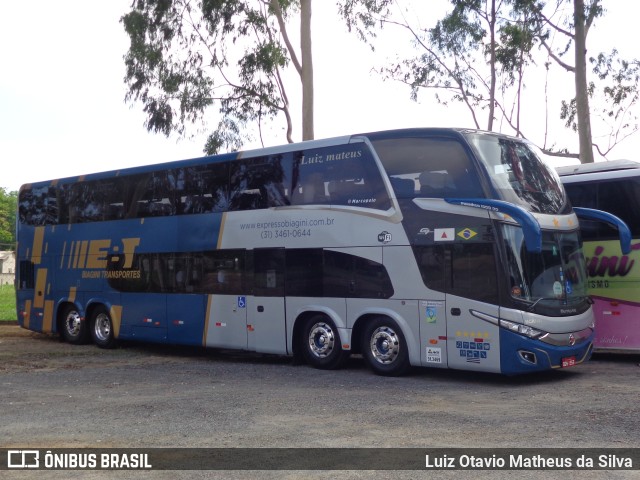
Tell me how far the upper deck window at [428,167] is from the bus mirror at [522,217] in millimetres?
171

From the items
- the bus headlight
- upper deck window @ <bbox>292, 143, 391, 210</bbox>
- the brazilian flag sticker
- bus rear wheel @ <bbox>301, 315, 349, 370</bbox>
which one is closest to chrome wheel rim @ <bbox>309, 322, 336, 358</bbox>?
bus rear wheel @ <bbox>301, 315, 349, 370</bbox>

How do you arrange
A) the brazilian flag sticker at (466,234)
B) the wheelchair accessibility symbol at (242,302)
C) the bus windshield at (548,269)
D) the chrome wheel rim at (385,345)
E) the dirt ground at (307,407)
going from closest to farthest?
the dirt ground at (307,407), the bus windshield at (548,269), the brazilian flag sticker at (466,234), the chrome wheel rim at (385,345), the wheelchair accessibility symbol at (242,302)

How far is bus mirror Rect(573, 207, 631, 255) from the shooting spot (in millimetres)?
14344

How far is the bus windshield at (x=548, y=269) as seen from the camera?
12.8m

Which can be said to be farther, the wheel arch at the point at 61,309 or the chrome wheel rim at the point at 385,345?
the wheel arch at the point at 61,309

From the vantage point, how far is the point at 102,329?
20.1 m

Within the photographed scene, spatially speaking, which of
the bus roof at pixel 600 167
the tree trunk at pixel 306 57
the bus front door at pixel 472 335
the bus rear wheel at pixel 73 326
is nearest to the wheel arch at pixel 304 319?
the bus front door at pixel 472 335

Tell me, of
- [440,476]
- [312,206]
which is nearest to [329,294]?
[312,206]

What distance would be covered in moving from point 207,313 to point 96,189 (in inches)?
180

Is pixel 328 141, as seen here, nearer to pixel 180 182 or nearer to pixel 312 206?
pixel 312 206

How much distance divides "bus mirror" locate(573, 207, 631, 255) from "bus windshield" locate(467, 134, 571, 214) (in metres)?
0.99

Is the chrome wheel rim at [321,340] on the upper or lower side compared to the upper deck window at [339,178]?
lower

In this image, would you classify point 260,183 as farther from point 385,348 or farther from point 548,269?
point 548,269

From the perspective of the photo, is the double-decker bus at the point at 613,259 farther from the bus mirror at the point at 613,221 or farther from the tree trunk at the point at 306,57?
the tree trunk at the point at 306,57
